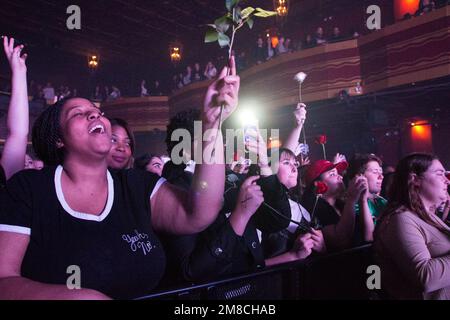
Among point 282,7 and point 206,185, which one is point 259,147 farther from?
point 282,7

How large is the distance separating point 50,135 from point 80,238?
475 millimetres

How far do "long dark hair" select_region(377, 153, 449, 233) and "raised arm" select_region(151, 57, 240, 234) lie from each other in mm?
1444

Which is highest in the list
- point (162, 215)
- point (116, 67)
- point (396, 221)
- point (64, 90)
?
point (116, 67)

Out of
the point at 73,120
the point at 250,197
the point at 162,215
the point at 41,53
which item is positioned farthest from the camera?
the point at 41,53

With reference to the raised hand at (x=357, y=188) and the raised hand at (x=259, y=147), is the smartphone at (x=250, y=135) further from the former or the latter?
the raised hand at (x=357, y=188)

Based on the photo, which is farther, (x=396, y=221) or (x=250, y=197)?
(x=396, y=221)

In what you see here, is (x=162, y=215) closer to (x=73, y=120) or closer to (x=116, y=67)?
(x=73, y=120)

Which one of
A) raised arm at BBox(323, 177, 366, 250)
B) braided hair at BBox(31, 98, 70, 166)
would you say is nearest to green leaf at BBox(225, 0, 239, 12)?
braided hair at BBox(31, 98, 70, 166)

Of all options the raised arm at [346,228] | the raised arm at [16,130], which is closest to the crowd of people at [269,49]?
the raised arm at [346,228]

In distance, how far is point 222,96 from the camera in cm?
123

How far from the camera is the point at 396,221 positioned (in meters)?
2.20

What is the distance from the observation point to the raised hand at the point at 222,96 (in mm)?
1224
